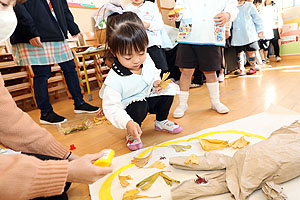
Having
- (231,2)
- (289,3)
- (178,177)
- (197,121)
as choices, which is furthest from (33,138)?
(289,3)

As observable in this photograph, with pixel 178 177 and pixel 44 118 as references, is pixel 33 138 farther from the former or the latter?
pixel 44 118

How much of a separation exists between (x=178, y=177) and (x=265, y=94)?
1.04 m

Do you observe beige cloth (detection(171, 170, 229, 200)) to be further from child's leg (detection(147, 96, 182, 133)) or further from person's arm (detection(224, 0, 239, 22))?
person's arm (detection(224, 0, 239, 22))

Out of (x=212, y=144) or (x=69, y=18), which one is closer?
(x=212, y=144)

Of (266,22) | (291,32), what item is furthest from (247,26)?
(291,32)

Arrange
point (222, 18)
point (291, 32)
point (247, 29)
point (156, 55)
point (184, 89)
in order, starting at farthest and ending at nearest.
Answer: point (291, 32) → point (247, 29) → point (156, 55) → point (184, 89) → point (222, 18)

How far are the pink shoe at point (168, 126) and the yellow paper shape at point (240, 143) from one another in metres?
0.27

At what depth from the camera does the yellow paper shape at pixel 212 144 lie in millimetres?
753

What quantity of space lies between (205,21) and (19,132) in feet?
3.34

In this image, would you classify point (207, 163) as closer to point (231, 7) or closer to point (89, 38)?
point (231, 7)

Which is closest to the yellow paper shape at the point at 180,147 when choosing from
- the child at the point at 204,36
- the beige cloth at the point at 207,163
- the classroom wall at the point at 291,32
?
the beige cloth at the point at 207,163

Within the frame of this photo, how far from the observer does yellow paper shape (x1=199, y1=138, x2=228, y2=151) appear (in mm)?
753

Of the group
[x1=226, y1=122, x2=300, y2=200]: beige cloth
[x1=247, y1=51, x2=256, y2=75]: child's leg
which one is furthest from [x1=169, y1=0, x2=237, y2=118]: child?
[x1=247, y1=51, x2=256, y2=75]: child's leg

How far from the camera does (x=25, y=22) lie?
120cm
